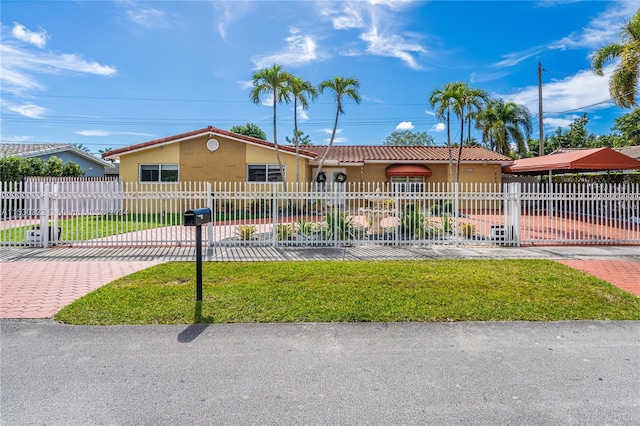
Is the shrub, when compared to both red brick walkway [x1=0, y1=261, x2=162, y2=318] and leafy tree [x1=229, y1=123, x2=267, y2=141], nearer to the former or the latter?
red brick walkway [x1=0, y1=261, x2=162, y2=318]

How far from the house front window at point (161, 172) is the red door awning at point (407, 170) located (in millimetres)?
11436

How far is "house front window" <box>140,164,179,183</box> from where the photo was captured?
19.2m

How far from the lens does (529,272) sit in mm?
7262

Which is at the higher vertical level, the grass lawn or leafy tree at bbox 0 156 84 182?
leafy tree at bbox 0 156 84 182

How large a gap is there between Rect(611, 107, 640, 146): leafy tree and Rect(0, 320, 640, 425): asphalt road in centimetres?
4827

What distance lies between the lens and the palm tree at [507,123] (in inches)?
1228

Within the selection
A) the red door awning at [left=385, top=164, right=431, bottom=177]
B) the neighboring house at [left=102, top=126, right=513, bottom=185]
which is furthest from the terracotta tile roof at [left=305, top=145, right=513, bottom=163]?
the neighboring house at [left=102, top=126, right=513, bottom=185]

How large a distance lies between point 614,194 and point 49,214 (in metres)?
15.1

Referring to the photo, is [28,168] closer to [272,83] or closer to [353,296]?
[272,83]

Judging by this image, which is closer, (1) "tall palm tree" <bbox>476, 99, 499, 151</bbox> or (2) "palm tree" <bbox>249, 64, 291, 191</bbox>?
(2) "palm tree" <bbox>249, 64, 291, 191</bbox>

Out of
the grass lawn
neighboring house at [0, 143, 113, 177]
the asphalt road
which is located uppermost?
neighboring house at [0, 143, 113, 177]

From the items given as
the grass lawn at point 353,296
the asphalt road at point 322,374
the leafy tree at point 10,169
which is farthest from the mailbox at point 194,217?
the leafy tree at point 10,169

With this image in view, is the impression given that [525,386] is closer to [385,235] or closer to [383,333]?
[383,333]

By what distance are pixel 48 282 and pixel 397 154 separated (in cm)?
1938
